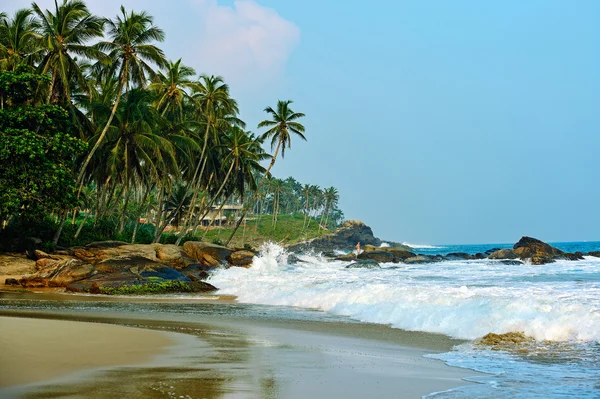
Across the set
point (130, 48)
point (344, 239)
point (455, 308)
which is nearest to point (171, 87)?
point (130, 48)

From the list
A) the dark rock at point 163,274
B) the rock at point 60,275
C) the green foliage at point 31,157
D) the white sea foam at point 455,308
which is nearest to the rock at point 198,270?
the dark rock at point 163,274

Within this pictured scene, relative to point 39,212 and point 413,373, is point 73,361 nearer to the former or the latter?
point 413,373

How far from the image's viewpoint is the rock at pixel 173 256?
30.2 meters

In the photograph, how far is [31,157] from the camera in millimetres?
22312

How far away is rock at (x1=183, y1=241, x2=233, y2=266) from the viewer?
1312 inches

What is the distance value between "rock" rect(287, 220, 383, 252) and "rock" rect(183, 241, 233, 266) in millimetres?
55168

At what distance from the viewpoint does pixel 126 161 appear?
3259 centimetres

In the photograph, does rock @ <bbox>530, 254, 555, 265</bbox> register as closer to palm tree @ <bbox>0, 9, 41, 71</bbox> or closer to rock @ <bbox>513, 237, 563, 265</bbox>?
rock @ <bbox>513, 237, 563, 265</bbox>

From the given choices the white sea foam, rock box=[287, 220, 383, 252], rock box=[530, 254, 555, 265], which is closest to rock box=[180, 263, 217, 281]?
the white sea foam

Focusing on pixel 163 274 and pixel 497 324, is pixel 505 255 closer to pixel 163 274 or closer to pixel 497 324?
pixel 163 274

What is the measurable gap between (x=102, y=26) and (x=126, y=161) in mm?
7663

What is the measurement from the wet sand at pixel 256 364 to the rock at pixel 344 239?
261 ft

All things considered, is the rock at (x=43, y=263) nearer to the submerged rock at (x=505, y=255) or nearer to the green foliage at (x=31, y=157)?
the green foliage at (x=31, y=157)

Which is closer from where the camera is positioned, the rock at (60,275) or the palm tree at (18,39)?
the rock at (60,275)
